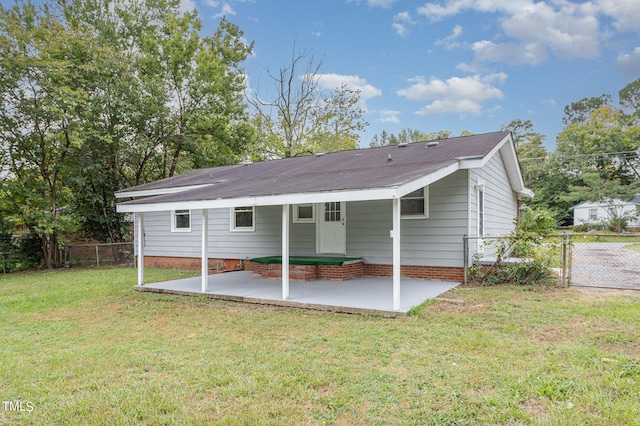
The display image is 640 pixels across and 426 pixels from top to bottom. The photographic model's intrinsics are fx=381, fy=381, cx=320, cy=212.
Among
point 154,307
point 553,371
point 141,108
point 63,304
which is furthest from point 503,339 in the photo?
point 141,108

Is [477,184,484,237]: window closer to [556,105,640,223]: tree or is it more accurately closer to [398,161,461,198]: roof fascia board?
[398,161,461,198]: roof fascia board

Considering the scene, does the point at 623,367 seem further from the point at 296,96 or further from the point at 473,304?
the point at 296,96

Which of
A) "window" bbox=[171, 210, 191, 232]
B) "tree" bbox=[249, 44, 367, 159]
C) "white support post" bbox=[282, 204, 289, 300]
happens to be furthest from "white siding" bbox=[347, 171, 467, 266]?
"tree" bbox=[249, 44, 367, 159]

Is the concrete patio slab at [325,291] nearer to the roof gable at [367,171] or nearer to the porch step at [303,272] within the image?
Result: the porch step at [303,272]

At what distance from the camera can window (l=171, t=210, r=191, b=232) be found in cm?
1287

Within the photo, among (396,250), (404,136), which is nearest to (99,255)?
(396,250)

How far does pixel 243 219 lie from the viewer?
38.4 feet

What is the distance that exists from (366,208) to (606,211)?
2891 cm

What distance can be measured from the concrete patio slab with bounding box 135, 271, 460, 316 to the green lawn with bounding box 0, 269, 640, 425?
0.32m

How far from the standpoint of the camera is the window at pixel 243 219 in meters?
11.5

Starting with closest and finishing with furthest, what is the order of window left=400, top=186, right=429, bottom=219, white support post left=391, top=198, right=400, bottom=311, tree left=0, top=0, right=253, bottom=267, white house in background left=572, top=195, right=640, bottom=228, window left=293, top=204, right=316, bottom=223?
white support post left=391, top=198, right=400, bottom=311
window left=400, top=186, right=429, bottom=219
window left=293, top=204, right=316, bottom=223
tree left=0, top=0, right=253, bottom=267
white house in background left=572, top=195, right=640, bottom=228

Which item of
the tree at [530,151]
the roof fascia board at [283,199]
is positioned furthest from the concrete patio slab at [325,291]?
the tree at [530,151]

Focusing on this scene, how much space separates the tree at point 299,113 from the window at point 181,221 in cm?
1151

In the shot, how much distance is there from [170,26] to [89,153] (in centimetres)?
804
